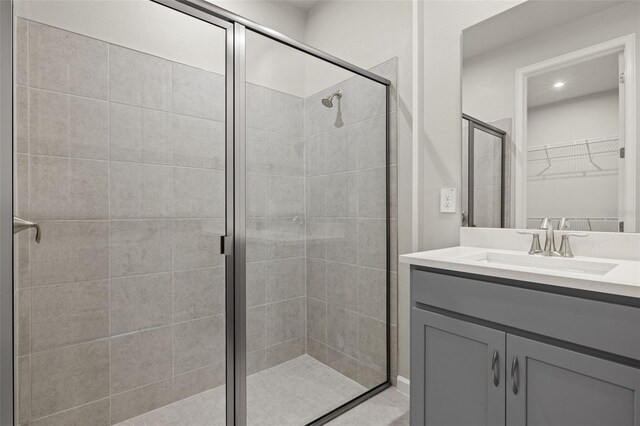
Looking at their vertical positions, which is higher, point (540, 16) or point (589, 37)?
point (540, 16)

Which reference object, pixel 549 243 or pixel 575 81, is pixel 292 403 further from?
pixel 575 81

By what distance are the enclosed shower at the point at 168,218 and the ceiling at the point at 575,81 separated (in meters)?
0.92

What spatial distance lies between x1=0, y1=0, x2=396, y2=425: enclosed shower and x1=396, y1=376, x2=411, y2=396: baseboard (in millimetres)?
388

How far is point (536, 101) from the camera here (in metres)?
1.42

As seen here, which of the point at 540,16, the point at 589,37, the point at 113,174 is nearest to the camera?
the point at 113,174

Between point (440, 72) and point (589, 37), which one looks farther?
point (440, 72)

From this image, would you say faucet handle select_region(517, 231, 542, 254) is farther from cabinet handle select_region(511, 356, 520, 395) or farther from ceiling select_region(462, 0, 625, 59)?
ceiling select_region(462, 0, 625, 59)

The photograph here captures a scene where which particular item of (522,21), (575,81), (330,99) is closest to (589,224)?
(575,81)

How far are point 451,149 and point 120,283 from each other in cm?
162

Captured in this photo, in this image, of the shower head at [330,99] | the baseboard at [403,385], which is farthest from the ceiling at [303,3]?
the baseboard at [403,385]

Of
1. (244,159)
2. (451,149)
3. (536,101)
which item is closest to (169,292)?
(244,159)

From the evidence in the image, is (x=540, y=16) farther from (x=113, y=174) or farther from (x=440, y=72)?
(x=113, y=174)

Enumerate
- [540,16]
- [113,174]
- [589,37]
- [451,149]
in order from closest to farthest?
[113,174] < [589,37] < [540,16] < [451,149]

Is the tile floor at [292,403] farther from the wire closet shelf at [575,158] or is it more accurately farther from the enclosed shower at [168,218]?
the wire closet shelf at [575,158]
